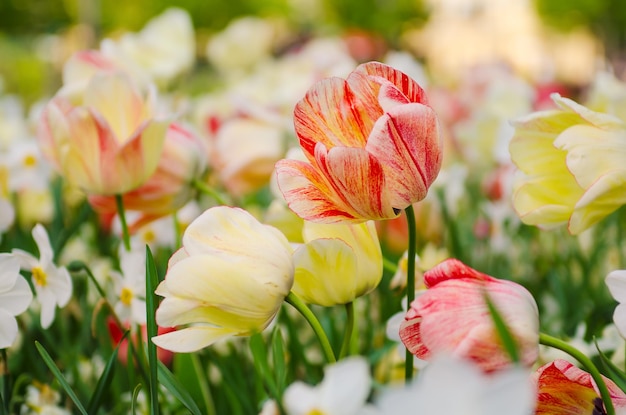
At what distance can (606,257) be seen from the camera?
1006mm

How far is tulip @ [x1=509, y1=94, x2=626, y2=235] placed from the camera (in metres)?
0.43

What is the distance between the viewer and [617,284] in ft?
1.17

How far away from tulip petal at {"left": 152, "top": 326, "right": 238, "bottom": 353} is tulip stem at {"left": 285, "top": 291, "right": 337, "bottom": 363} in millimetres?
31

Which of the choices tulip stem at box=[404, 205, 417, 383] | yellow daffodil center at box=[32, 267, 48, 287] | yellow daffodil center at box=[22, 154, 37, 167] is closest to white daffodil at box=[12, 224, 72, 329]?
yellow daffodil center at box=[32, 267, 48, 287]

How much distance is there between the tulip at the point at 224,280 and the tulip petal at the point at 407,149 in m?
0.06

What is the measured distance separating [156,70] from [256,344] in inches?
28.0

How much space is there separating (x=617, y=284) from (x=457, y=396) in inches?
6.7

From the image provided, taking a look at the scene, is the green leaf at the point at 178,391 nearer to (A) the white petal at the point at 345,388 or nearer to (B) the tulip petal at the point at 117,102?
(A) the white petal at the point at 345,388

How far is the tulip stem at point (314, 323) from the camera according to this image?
369 mm

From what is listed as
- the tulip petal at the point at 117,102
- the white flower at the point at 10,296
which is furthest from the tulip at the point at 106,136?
the white flower at the point at 10,296

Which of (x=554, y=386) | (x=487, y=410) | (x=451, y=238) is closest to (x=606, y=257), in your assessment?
(x=451, y=238)

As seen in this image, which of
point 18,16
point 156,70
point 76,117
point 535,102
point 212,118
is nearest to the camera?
point 76,117

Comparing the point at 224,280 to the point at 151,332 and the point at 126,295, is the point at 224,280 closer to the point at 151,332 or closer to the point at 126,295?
the point at 151,332

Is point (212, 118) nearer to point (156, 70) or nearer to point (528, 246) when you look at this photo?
point (156, 70)
